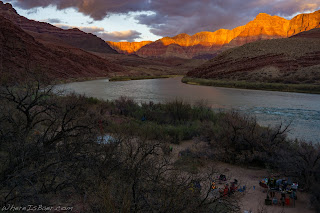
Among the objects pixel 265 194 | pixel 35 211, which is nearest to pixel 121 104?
pixel 265 194

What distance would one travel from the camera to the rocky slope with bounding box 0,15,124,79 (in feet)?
132

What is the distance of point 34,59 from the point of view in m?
50.2

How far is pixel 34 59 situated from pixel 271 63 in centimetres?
4856

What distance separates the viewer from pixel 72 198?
177 inches

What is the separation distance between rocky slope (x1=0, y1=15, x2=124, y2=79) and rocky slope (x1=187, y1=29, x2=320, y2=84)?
103ft

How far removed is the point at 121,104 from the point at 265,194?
13236 mm

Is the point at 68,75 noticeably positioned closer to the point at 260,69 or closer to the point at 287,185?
the point at 260,69

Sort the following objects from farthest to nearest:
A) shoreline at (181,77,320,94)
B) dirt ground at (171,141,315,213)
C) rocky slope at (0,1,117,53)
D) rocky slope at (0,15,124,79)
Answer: rocky slope at (0,1,117,53), rocky slope at (0,15,124,79), shoreline at (181,77,320,94), dirt ground at (171,141,315,213)

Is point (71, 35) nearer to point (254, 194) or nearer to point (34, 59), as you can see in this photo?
point (34, 59)

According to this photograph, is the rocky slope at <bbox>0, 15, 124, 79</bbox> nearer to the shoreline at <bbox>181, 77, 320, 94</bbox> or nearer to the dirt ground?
the dirt ground

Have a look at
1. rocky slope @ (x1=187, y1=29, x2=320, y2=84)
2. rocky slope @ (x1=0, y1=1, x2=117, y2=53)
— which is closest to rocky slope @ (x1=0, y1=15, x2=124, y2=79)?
rocky slope @ (x1=187, y1=29, x2=320, y2=84)

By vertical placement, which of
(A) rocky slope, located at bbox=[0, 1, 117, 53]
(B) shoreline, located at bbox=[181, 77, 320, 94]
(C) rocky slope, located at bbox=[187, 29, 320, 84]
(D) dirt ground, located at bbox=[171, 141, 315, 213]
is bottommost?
(D) dirt ground, located at bbox=[171, 141, 315, 213]

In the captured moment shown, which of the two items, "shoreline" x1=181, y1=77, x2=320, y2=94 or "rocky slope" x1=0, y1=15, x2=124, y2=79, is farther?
"rocky slope" x1=0, y1=15, x2=124, y2=79

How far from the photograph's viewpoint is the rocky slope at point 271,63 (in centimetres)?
4038
